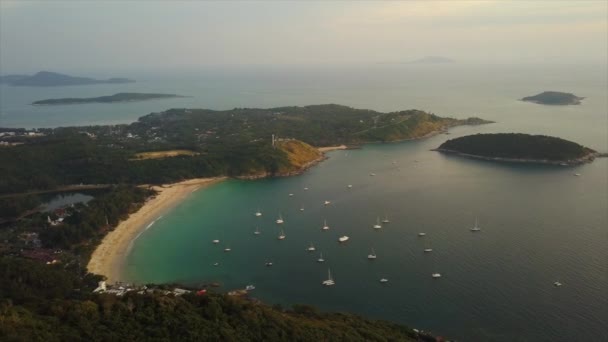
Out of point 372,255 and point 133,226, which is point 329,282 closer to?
point 372,255

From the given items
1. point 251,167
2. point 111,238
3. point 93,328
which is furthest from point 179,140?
point 93,328

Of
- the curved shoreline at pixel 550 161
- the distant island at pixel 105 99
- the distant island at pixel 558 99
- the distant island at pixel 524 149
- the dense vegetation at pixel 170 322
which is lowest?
the dense vegetation at pixel 170 322

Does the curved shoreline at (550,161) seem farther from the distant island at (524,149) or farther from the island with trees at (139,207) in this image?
the island with trees at (139,207)

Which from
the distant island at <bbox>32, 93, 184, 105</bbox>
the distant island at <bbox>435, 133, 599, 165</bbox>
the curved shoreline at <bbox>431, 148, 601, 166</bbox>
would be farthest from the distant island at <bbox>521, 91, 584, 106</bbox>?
the distant island at <bbox>32, 93, 184, 105</bbox>

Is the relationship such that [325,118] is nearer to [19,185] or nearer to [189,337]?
[19,185]

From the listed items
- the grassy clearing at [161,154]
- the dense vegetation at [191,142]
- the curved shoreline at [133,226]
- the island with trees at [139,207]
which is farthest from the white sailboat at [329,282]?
the grassy clearing at [161,154]

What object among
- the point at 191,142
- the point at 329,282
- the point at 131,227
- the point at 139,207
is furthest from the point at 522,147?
the point at 191,142
